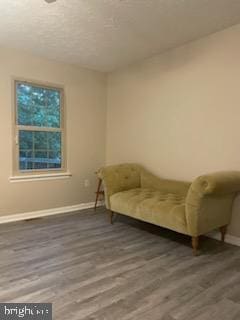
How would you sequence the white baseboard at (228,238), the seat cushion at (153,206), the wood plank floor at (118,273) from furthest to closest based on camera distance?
the white baseboard at (228,238)
the seat cushion at (153,206)
the wood plank floor at (118,273)

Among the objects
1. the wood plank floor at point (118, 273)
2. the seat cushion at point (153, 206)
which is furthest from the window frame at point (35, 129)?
the seat cushion at point (153, 206)

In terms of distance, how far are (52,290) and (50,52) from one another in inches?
123

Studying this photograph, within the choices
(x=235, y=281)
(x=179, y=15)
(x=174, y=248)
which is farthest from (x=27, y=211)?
(x=179, y=15)

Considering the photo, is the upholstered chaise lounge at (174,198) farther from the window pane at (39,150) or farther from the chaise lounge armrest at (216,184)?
the window pane at (39,150)

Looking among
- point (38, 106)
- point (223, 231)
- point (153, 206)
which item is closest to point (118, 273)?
point (153, 206)

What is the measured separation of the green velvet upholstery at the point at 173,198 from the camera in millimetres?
2602

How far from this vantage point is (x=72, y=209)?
447cm

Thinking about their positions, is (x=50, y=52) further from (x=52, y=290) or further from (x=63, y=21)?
(x=52, y=290)

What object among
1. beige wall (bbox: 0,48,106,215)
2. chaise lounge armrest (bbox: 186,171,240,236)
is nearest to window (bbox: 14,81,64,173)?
beige wall (bbox: 0,48,106,215)

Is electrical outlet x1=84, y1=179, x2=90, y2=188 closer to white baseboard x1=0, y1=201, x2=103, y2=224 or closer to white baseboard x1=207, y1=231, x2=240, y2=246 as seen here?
white baseboard x1=0, y1=201, x2=103, y2=224

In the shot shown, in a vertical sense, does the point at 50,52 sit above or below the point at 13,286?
above

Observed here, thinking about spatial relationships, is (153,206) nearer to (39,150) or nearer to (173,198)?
(173,198)

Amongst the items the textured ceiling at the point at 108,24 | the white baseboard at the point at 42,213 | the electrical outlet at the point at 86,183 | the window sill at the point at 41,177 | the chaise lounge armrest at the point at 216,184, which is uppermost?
the textured ceiling at the point at 108,24

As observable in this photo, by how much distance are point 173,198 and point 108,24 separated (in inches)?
84.2
